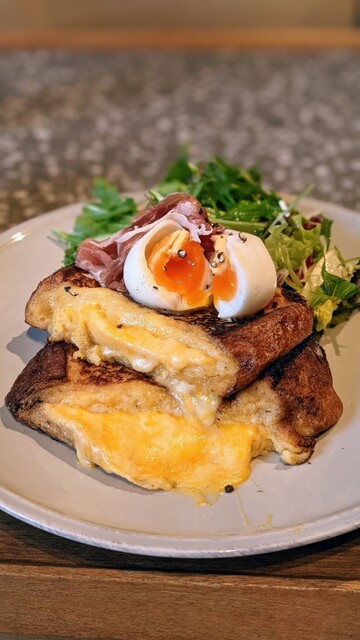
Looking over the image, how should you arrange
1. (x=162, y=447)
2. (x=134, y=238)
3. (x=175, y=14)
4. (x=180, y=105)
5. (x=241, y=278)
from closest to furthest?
(x=162, y=447) < (x=241, y=278) < (x=134, y=238) < (x=180, y=105) < (x=175, y=14)

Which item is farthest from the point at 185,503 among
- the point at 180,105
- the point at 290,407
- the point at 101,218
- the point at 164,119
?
the point at 180,105

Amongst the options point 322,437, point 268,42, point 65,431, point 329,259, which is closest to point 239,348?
point 322,437

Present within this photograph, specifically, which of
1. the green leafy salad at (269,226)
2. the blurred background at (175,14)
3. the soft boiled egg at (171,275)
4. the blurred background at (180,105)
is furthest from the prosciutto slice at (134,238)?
the blurred background at (175,14)

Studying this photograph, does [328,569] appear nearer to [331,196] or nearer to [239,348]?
[239,348]

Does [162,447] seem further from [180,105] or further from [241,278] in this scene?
[180,105]

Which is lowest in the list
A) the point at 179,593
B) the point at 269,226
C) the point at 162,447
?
the point at 179,593

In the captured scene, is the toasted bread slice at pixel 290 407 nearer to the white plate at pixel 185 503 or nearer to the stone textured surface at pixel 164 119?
the white plate at pixel 185 503

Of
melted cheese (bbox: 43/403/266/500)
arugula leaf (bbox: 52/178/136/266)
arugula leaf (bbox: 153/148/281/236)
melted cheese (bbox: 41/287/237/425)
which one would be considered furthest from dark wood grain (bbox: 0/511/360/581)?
arugula leaf (bbox: 52/178/136/266)

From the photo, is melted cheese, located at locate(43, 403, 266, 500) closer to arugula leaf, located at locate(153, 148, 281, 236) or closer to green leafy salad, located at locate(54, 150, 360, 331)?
green leafy salad, located at locate(54, 150, 360, 331)
